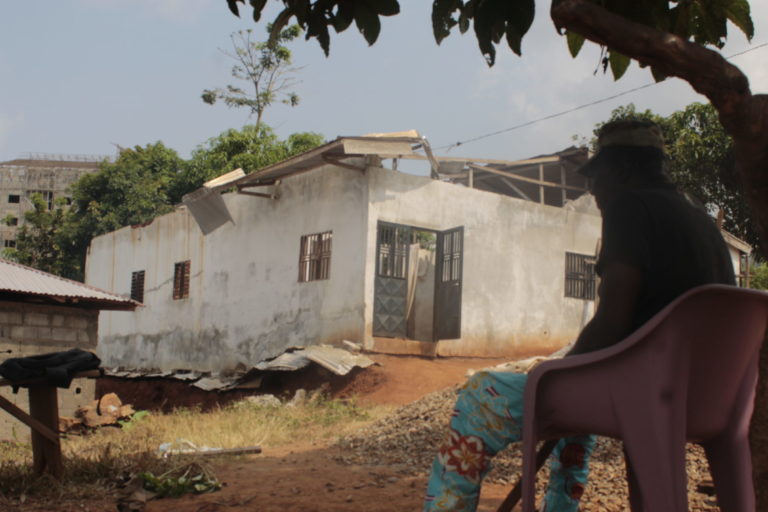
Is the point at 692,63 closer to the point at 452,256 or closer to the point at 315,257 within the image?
the point at 452,256

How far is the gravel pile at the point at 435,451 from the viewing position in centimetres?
442

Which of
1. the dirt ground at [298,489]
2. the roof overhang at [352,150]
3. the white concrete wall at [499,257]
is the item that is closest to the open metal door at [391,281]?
the white concrete wall at [499,257]

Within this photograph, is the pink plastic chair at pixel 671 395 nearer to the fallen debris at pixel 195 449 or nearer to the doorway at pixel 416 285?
the fallen debris at pixel 195 449

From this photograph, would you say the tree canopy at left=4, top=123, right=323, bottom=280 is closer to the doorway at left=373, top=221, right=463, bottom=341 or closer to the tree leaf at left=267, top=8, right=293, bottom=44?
the doorway at left=373, top=221, right=463, bottom=341

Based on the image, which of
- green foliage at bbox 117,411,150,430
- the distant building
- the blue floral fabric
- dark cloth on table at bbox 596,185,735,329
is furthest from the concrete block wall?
the distant building

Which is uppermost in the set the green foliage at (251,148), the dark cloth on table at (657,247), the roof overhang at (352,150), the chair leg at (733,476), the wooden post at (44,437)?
the green foliage at (251,148)

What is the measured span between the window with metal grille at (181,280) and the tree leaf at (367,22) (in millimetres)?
15486

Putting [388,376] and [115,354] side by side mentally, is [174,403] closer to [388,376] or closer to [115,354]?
[388,376]

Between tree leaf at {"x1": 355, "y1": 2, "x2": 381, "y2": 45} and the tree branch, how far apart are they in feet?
2.31

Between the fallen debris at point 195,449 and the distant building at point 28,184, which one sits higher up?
the distant building at point 28,184

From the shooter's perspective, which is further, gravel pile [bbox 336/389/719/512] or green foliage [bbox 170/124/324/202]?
green foliage [bbox 170/124/324/202]

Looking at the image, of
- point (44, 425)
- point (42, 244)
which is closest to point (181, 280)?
point (42, 244)

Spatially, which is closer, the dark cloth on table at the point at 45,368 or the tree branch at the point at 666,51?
the tree branch at the point at 666,51

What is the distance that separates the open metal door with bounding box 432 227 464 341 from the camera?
1367cm
